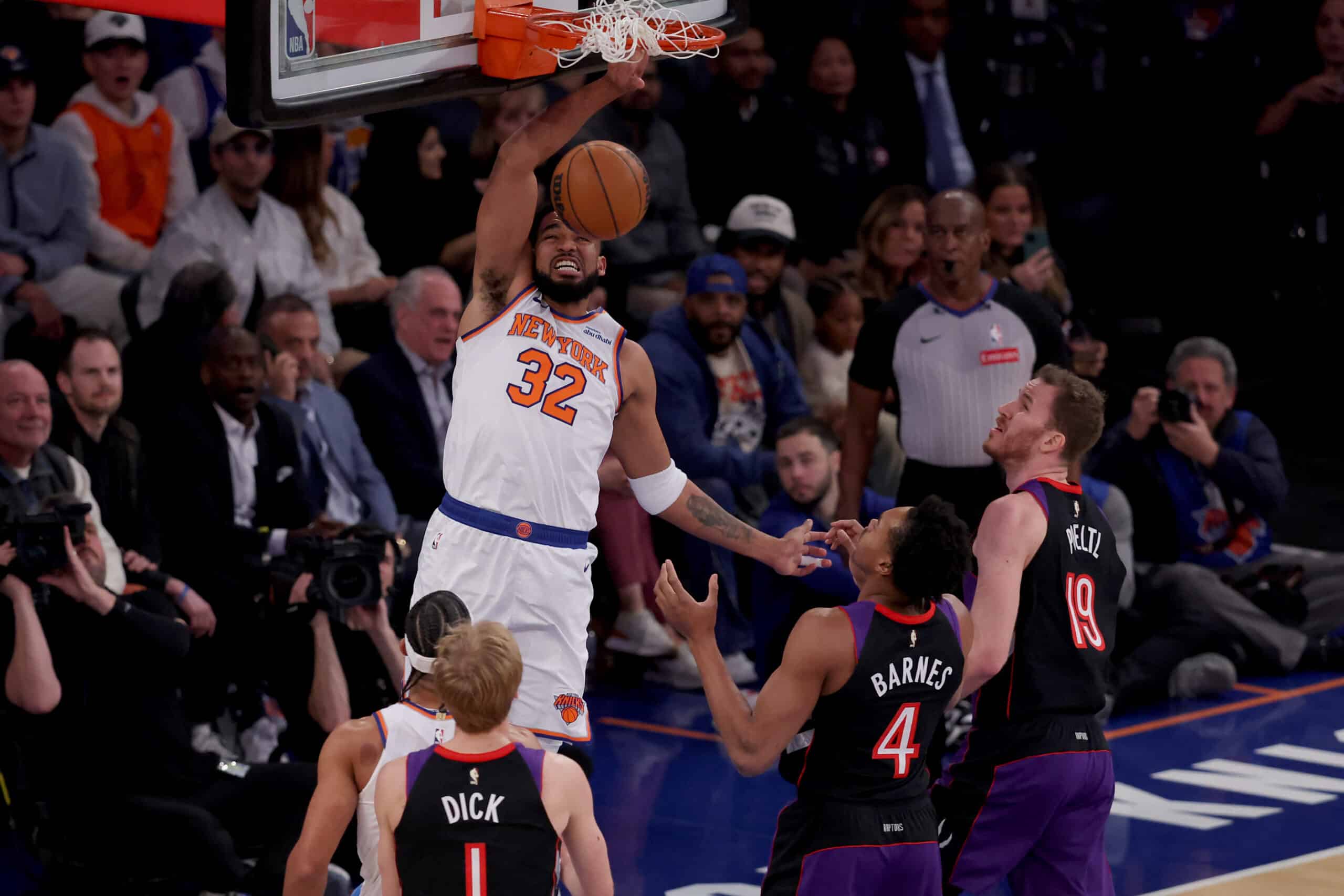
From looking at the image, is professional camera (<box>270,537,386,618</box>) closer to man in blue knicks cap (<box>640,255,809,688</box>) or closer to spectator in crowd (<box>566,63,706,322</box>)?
man in blue knicks cap (<box>640,255,809,688</box>)

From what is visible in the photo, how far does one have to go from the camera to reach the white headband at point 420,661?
457 cm

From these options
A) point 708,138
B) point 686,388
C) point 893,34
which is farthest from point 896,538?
point 893,34

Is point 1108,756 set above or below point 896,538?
below

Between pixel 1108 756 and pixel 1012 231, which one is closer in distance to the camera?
pixel 1108 756

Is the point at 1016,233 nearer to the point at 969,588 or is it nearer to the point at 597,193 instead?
the point at 969,588

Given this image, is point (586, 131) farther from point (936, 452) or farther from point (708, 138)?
point (936, 452)

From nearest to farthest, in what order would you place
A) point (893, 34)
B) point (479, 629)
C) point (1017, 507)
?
point (479, 629) < point (1017, 507) < point (893, 34)

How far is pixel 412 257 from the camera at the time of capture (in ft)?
34.6

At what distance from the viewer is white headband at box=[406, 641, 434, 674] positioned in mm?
4570

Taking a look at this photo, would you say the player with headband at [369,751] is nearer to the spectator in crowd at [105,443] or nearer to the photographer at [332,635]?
the photographer at [332,635]

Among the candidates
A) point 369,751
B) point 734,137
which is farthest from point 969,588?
point 734,137

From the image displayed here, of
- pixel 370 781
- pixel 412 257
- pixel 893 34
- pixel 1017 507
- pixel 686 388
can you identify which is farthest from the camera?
pixel 893 34

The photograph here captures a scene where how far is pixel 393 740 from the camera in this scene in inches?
179

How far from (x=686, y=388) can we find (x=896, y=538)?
457 cm
